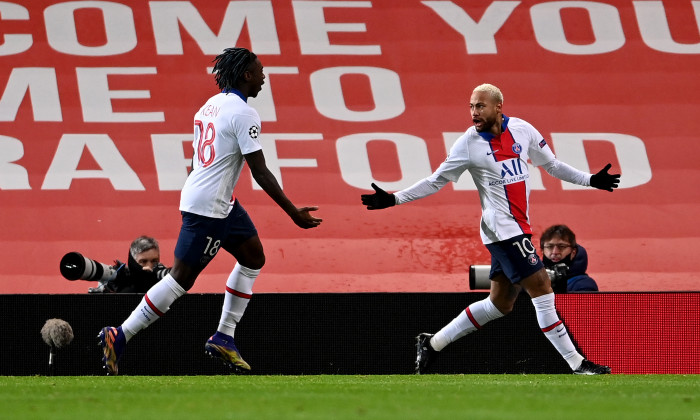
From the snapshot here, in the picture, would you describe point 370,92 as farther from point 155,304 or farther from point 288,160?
point 155,304

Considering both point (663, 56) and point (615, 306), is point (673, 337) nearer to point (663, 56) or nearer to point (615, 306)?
point (615, 306)

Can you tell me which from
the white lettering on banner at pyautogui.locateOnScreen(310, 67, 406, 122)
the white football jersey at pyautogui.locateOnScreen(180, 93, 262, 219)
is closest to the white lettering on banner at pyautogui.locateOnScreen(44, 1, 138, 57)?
the white lettering on banner at pyautogui.locateOnScreen(310, 67, 406, 122)

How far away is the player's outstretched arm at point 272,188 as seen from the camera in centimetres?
611

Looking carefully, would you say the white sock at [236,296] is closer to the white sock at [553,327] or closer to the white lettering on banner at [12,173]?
the white sock at [553,327]

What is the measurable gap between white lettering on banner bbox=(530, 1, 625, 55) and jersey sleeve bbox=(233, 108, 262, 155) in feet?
17.2

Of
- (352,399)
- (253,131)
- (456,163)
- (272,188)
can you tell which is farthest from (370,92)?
(352,399)

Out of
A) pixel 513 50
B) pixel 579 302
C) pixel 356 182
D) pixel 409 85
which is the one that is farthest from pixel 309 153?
pixel 579 302

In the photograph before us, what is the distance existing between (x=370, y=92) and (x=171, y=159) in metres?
1.98

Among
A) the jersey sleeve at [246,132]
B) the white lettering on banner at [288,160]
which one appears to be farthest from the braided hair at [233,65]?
the white lettering on banner at [288,160]

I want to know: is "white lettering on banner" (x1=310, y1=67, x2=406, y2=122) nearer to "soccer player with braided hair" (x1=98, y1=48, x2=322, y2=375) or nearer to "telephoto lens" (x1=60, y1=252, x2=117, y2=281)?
"telephoto lens" (x1=60, y1=252, x2=117, y2=281)

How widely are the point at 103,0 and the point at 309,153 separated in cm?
261

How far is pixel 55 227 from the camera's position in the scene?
10.0 metres

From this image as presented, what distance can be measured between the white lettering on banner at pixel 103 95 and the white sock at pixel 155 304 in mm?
4428

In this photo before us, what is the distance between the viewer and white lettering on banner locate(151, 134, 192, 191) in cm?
1023
